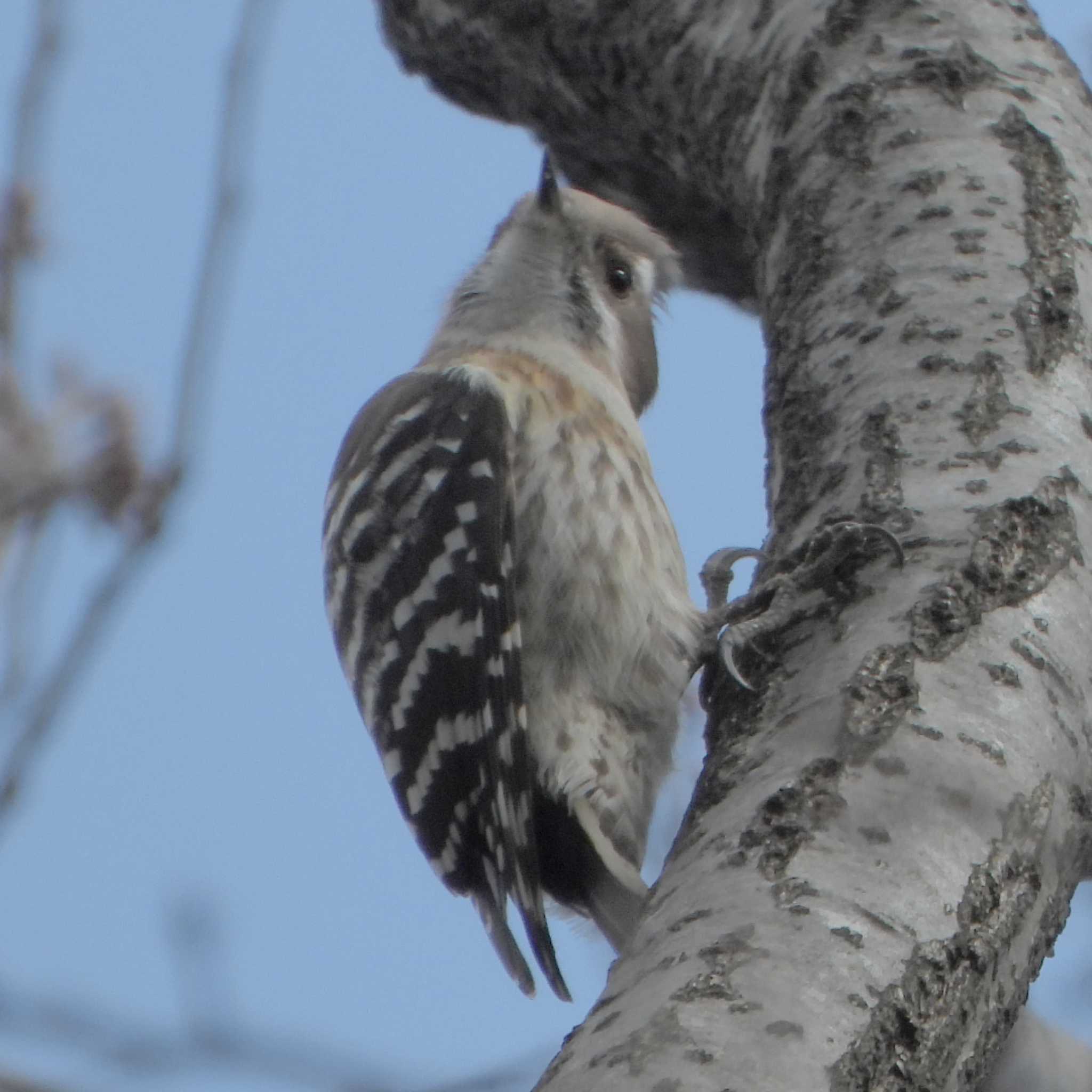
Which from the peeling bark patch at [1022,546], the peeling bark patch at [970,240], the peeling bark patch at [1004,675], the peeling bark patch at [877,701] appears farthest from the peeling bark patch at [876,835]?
the peeling bark patch at [970,240]

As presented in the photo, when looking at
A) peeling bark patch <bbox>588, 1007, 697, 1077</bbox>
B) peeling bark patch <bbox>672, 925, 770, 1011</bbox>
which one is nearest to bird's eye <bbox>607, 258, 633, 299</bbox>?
peeling bark patch <bbox>672, 925, 770, 1011</bbox>

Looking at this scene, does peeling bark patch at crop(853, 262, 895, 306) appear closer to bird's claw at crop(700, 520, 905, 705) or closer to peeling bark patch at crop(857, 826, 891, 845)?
bird's claw at crop(700, 520, 905, 705)

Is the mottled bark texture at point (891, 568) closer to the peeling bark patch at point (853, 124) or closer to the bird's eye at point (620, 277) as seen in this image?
the peeling bark patch at point (853, 124)

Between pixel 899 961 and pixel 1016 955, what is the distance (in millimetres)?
213

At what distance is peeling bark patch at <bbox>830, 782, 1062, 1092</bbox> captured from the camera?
5.10 feet

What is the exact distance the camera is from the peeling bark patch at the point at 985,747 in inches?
73.8

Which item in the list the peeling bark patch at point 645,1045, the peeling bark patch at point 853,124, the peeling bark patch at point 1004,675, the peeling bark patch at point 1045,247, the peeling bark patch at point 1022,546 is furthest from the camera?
the peeling bark patch at point 853,124

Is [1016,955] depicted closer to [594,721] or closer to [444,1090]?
[444,1090]

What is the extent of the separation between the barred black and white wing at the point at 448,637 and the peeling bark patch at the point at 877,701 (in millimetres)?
971

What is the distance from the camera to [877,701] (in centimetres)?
196

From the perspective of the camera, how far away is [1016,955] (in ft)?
5.85

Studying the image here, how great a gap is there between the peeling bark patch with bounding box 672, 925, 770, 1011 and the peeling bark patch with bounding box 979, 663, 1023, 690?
0.48 metres

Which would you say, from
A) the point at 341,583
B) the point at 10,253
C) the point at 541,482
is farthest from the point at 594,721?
the point at 10,253

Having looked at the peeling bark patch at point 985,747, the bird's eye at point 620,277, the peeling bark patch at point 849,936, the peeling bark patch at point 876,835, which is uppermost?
the peeling bark patch at point 985,747
